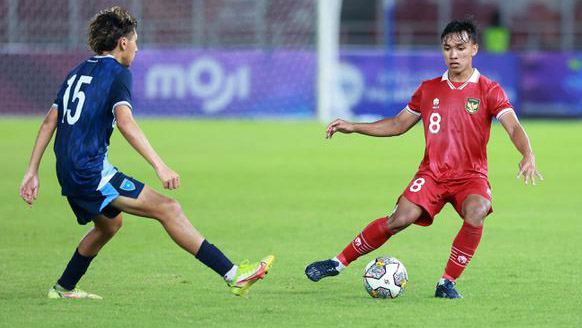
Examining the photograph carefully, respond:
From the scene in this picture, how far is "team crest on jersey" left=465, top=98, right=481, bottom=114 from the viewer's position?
307 inches

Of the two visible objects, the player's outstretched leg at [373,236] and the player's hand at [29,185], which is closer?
the player's hand at [29,185]

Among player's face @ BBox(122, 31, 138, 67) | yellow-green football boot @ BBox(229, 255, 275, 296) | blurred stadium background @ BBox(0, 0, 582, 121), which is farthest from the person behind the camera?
blurred stadium background @ BBox(0, 0, 582, 121)

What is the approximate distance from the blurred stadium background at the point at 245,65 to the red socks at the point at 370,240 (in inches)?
724

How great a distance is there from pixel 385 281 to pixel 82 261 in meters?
2.01

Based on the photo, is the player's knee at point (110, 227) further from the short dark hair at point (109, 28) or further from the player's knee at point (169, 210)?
the short dark hair at point (109, 28)

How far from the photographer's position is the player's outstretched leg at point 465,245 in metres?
7.45

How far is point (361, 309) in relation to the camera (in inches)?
279

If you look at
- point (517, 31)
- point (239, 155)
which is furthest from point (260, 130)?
point (517, 31)

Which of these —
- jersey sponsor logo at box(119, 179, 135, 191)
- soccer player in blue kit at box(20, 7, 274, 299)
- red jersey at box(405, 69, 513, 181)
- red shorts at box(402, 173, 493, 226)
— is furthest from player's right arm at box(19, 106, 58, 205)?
red jersey at box(405, 69, 513, 181)

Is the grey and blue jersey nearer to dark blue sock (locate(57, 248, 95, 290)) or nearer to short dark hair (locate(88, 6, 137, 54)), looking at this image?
short dark hair (locate(88, 6, 137, 54))

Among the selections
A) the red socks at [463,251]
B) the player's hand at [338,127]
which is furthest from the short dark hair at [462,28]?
the red socks at [463,251]

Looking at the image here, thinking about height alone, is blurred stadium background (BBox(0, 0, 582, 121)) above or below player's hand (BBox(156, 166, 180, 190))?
below

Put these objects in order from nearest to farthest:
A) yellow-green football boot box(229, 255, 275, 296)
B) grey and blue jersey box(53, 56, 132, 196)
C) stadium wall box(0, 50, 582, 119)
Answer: grey and blue jersey box(53, 56, 132, 196)
yellow-green football boot box(229, 255, 275, 296)
stadium wall box(0, 50, 582, 119)

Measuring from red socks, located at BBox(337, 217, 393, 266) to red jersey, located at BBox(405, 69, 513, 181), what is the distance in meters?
0.49
